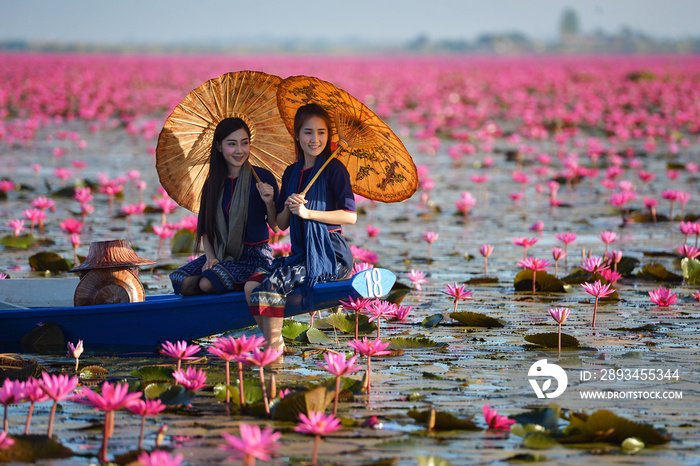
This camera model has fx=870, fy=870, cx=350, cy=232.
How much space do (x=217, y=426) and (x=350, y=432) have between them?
1.57 feet

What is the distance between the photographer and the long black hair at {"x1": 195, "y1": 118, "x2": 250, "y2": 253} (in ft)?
14.1

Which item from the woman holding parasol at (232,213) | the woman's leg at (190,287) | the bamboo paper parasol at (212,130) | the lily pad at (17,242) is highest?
the bamboo paper parasol at (212,130)

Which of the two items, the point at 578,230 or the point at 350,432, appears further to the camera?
the point at 578,230

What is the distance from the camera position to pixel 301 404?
3080 millimetres

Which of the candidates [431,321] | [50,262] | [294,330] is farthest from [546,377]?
[50,262]

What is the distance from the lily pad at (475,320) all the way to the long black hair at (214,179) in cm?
135

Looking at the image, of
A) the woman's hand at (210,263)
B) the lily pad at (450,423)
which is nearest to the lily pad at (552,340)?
the lily pad at (450,423)

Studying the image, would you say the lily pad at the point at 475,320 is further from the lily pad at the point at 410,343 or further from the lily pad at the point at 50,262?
the lily pad at the point at 50,262

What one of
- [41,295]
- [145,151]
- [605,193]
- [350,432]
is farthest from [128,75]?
[350,432]

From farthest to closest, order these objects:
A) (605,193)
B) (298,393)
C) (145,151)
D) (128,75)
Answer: (128,75) → (145,151) → (605,193) → (298,393)

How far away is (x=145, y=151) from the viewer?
49.4 feet

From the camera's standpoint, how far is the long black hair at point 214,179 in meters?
4.29

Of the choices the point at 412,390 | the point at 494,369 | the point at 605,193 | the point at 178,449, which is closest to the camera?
the point at 178,449

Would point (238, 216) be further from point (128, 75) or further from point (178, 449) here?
point (128, 75)
